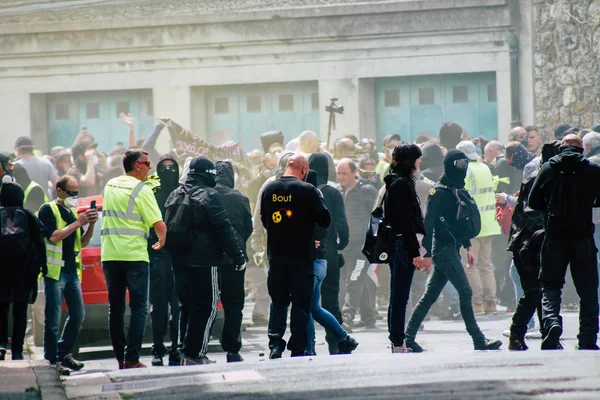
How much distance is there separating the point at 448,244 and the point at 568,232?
287cm

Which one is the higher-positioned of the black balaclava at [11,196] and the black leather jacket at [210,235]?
the black balaclava at [11,196]

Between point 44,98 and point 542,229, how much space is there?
18615 millimetres

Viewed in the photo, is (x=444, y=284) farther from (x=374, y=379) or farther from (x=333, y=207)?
(x=374, y=379)

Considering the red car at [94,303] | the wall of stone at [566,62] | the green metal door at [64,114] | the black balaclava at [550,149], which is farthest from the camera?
the green metal door at [64,114]

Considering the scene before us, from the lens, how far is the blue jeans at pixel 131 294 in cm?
1170

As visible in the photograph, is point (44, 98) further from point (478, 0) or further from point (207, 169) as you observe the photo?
point (207, 169)

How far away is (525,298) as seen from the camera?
38.4 ft

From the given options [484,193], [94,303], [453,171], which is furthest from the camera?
[484,193]

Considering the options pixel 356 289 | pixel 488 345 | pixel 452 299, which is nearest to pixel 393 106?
pixel 452 299

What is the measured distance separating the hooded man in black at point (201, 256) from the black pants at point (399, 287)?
1429 mm

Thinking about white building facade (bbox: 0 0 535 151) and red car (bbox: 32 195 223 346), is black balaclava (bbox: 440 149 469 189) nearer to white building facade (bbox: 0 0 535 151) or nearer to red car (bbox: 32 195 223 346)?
red car (bbox: 32 195 223 346)

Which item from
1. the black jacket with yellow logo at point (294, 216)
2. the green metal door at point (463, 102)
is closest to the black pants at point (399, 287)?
the black jacket with yellow logo at point (294, 216)

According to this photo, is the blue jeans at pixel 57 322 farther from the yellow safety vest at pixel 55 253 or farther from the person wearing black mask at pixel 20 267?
the person wearing black mask at pixel 20 267

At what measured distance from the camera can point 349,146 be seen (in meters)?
17.5
